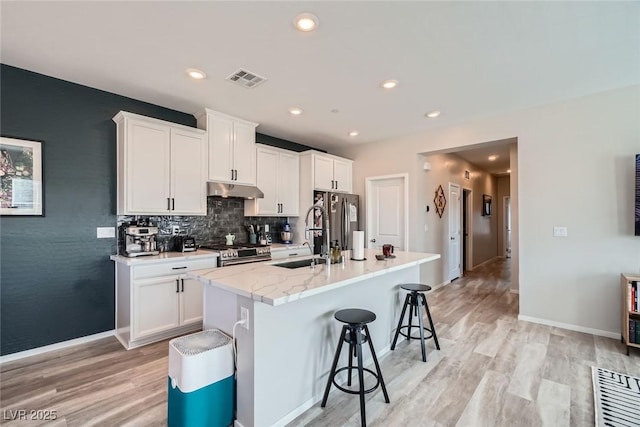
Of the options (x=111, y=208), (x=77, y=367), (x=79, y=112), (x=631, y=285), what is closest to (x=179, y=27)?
(x=79, y=112)

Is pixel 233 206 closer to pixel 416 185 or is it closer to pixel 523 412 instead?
pixel 416 185

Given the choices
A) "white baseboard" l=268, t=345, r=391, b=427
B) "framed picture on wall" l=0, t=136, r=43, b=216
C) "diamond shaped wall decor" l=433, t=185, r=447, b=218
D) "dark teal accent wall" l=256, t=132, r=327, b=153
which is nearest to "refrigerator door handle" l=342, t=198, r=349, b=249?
"dark teal accent wall" l=256, t=132, r=327, b=153

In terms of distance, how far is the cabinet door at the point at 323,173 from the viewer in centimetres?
483

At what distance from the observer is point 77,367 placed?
2.52 m

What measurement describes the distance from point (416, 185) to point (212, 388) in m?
4.02

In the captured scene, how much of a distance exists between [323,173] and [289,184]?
629 mm

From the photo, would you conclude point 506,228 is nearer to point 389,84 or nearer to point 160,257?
point 389,84

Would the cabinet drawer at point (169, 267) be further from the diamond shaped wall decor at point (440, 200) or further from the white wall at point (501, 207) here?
the white wall at point (501, 207)

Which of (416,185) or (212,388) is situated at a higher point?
(416,185)

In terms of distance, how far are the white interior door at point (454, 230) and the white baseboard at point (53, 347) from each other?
219 inches

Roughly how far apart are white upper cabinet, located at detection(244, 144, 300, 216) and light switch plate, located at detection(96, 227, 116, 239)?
5.59 ft

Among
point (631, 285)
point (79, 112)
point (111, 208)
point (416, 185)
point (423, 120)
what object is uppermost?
point (423, 120)

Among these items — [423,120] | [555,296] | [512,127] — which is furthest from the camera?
[423,120]

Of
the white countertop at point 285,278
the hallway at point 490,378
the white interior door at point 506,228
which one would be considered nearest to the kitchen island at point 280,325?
the white countertop at point 285,278
